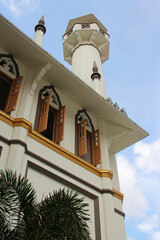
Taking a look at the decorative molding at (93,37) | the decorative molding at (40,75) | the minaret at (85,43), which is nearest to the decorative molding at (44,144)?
the decorative molding at (40,75)

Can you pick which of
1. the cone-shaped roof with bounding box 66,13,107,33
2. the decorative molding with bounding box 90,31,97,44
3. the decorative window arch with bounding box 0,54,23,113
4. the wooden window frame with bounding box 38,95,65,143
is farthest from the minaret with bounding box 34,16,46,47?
the cone-shaped roof with bounding box 66,13,107,33

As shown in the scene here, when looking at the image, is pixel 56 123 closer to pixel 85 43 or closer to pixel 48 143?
pixel 48 143

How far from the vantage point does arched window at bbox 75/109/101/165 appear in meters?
8.74

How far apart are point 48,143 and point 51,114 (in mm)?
1761

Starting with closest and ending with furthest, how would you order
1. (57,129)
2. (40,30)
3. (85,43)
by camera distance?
(57,129) → (40,30) → (85,43)

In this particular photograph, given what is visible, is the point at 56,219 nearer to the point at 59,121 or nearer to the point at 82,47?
the point at 59,121

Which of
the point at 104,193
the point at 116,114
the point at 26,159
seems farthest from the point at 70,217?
the point at 116,114

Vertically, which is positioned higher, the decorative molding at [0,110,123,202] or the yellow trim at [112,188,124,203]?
the decorative molding at [0,110,123,202]

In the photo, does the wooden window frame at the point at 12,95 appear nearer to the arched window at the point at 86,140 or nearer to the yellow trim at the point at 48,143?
the yellow trim at the point at 48,143

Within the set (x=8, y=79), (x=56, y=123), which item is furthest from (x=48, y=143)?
(x=8, y=79)

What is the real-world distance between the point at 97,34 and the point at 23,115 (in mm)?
13826

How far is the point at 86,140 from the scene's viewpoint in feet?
31.0

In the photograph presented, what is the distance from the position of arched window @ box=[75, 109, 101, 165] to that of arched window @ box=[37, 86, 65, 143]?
936 mm

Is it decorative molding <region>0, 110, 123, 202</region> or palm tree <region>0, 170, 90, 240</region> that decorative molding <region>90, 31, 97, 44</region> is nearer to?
decorative molding <region>0, 110, 123, 202</region>
